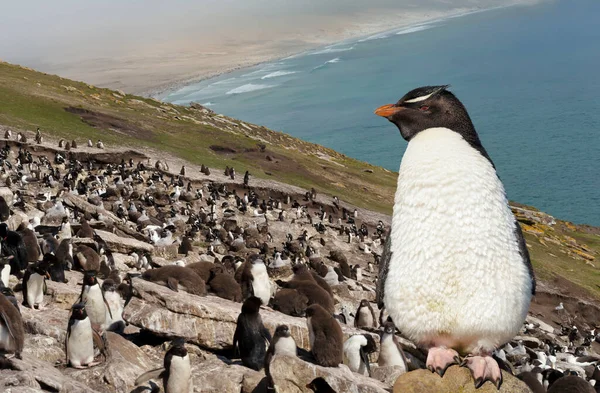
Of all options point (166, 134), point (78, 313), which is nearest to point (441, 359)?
point (78, 313)

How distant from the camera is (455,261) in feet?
18.4

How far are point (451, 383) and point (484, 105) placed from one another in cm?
13181

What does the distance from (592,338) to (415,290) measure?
31899 mm

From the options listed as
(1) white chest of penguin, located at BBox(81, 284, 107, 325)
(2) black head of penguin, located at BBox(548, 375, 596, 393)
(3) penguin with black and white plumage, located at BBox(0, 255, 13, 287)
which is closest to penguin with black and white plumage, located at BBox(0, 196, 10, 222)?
(3) penguin with black and white plumage, located at BBox(0, 255, 13, 287)

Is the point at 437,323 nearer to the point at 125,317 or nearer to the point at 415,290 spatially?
the point at 415,290

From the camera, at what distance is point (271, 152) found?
57.9m

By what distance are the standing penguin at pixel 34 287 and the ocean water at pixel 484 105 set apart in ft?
224

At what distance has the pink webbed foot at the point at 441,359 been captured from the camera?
573cm

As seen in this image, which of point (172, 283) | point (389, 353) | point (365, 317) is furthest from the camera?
point (365, 317)

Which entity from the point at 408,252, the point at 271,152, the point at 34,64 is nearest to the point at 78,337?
the point at 408,252

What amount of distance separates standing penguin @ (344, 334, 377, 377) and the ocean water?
2535 inches

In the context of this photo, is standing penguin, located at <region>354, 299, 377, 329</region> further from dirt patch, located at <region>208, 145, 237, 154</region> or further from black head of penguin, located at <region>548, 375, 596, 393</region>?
dirt patch, located at <region>208, 145, 237, 154</region>

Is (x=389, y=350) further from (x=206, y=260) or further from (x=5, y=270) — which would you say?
(x=206, y=260)

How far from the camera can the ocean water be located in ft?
288
